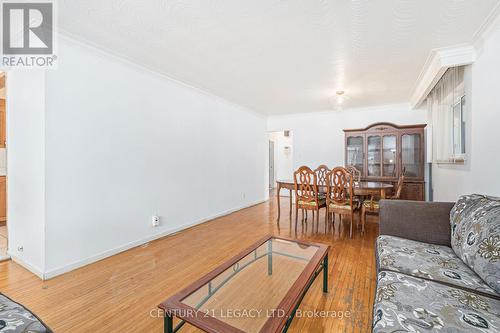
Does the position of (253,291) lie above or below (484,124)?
below

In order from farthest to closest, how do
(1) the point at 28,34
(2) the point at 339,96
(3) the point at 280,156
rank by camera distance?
(3) the point at 280,156
(2) the point at 339,96
(1) the point at 28,34

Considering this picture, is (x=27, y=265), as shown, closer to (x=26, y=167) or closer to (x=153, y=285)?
(x=26, y=167)

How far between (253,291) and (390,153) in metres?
4.16

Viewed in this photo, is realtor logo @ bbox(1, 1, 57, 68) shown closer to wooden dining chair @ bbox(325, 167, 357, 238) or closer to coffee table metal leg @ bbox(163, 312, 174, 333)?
coffee table metal leg @ bbox(163, 312, 174, 333)

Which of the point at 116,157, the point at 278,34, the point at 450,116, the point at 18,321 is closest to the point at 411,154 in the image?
the point at 450,116

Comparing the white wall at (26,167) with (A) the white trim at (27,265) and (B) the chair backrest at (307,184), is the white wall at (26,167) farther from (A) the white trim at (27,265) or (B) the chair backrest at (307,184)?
(B) the chair backrest at (307,184)

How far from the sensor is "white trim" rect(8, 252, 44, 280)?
2.02m

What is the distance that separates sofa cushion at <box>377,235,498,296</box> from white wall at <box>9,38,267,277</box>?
8.71 ft

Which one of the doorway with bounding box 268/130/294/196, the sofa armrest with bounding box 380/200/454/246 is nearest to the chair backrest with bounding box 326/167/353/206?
the sofa armrest with bounding box 380/200/454/246

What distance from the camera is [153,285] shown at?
75.9 inches

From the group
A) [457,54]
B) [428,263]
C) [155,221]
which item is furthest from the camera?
[155,221]

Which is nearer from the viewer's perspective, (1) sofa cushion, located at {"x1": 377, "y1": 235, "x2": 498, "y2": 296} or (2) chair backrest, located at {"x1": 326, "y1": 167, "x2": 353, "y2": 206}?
(1) sofa cushion, located at {"x1": 377, "y1": 235, "x2": 498, "y2": 296}

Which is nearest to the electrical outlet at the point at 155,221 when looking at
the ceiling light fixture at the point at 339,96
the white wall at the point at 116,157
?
the white wall at the point at 116,157

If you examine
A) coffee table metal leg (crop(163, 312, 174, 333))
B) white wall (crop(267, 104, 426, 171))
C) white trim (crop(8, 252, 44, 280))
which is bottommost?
white trim (crop(8, 252, 44, 280))
